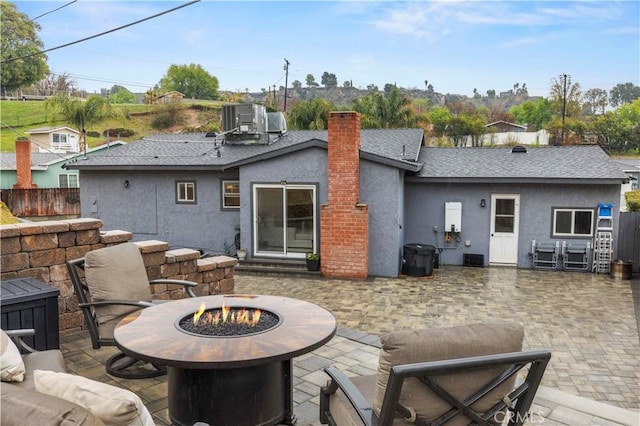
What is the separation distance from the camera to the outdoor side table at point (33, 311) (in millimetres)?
3658

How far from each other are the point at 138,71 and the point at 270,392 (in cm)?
6567

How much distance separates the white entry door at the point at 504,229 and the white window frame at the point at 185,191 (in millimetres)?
8154

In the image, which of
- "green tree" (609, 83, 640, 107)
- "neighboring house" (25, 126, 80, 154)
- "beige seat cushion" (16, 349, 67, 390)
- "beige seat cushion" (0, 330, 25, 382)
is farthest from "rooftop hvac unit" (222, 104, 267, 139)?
"green tree" (609, 83, 640, 107)

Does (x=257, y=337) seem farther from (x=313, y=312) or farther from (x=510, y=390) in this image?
(x=510, y=390)

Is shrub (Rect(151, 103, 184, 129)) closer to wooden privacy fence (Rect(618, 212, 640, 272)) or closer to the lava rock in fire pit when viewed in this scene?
wooden privacy fence (Rect(618, 212, 640, 272))

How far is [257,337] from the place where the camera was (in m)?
3.05

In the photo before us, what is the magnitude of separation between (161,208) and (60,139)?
89.5 ft

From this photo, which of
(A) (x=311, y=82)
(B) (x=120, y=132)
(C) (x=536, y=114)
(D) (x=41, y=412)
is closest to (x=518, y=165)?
(D) (x=41, y=412)

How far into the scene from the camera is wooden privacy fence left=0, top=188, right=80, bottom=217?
2234 centimetres

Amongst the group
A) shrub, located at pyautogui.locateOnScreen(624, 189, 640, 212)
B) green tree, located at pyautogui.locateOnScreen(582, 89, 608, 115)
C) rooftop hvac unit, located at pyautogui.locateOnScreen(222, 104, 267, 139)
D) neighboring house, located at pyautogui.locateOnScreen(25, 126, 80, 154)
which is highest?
green tree, located at pyautogui.locateOnScreen(582, 89, 608, 115)

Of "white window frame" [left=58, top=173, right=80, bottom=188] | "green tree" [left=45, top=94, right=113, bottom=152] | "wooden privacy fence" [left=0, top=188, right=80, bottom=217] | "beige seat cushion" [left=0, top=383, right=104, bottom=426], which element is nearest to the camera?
"beige seat cushion" [left=0, top=383, right=104, bottom=426]

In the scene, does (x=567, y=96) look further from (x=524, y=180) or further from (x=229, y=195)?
(x=229, y=195)

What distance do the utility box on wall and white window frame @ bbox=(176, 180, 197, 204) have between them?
6955 millimetres

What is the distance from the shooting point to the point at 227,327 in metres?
3.30
